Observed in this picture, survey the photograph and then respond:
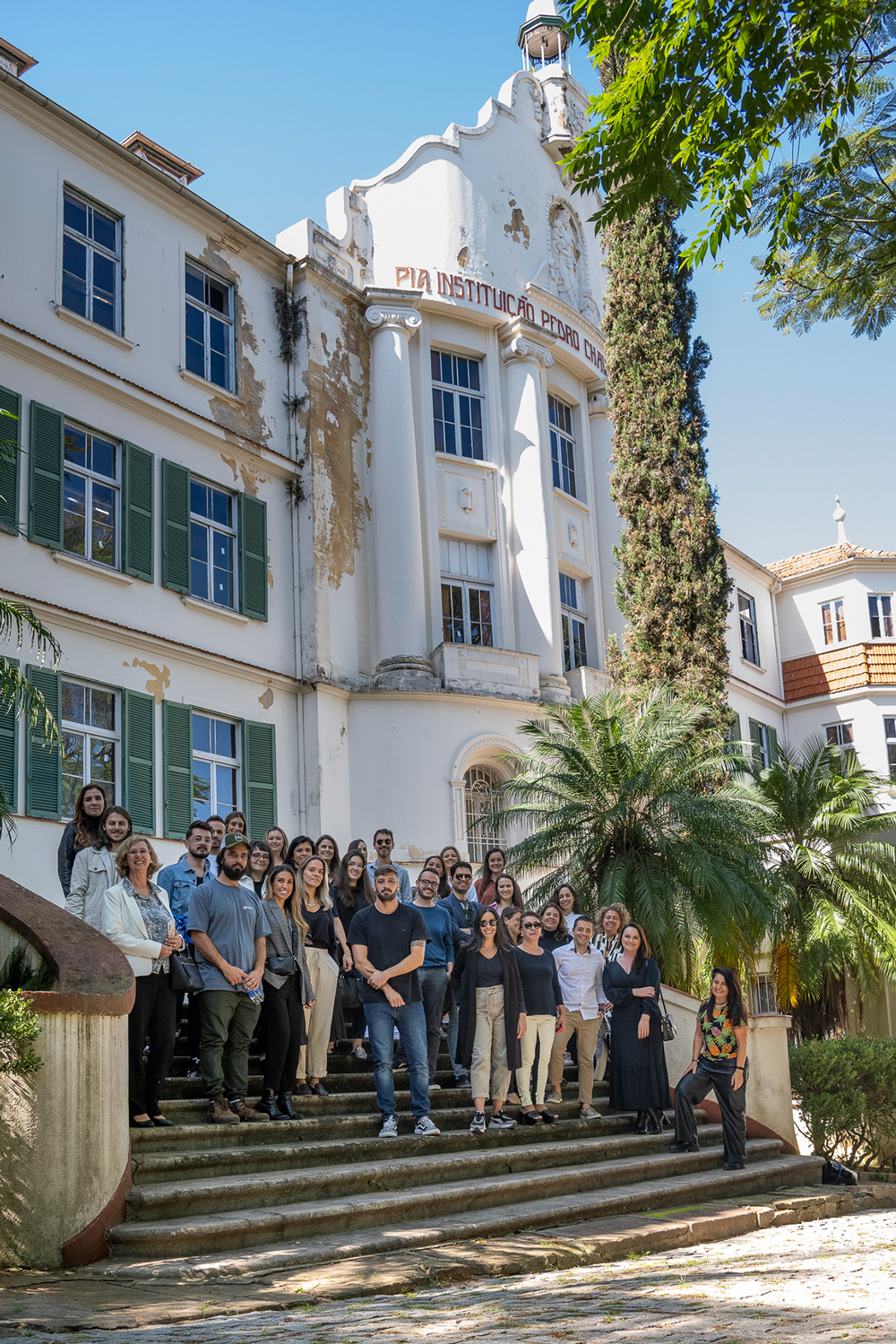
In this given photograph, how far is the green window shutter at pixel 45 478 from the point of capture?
15945 mm

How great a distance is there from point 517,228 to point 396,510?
6.34 m

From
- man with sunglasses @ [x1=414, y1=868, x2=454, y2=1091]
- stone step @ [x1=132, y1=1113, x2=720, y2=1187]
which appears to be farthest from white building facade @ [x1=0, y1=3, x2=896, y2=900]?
stone step @ [x1=132, y1=1113, x2=720, y2=1187]

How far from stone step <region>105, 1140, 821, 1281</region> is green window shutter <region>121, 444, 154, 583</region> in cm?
1044

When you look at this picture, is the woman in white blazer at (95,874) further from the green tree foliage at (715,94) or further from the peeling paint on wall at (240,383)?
the peeling paint on wall at (240,383)

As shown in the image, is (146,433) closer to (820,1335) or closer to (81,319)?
(81,319)

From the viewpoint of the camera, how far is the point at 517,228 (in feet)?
78.8

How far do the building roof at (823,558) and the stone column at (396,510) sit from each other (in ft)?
54.3

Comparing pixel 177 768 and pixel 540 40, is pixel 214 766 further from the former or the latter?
pixel 540 40

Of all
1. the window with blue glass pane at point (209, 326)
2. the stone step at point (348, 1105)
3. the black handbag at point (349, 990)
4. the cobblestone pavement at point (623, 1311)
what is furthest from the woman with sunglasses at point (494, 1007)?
the window with blue glass pane at point (209, 326)

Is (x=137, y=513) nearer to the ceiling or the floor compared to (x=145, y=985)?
nearer to the ceiling

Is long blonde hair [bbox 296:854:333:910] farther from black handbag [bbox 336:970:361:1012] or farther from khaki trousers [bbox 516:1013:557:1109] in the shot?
khaki trousers [bbox 516:1013:557:1109]

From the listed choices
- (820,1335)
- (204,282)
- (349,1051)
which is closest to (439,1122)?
(349,1051)

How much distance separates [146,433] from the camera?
18031 mm

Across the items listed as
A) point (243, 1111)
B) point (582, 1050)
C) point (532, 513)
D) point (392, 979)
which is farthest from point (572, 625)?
point (243, 1111)
